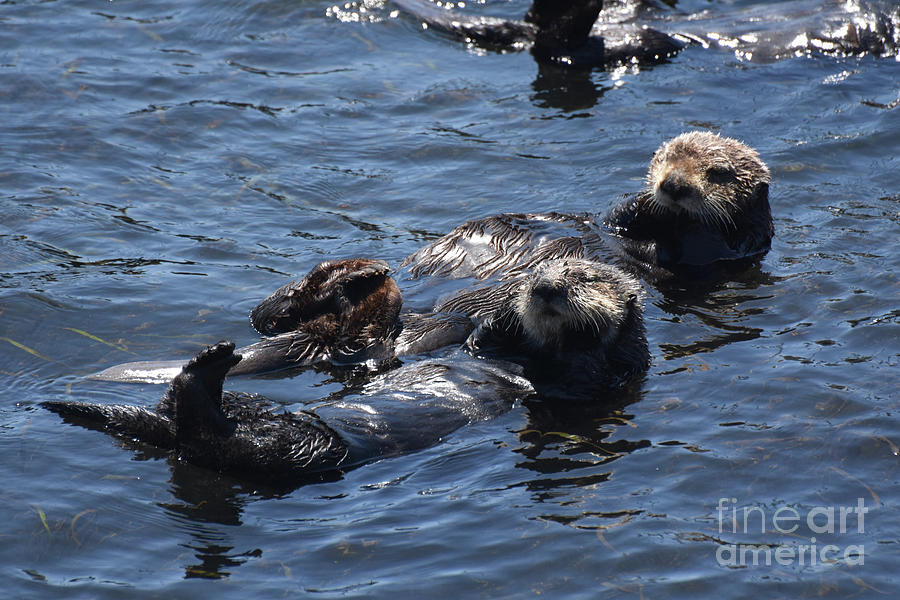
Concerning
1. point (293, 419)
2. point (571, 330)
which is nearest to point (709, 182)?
point (571, 330)

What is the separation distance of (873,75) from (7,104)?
6950 mm

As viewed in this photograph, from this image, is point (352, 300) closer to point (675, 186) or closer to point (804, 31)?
point (675, 186)

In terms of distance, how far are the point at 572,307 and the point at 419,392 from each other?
2.72 ft

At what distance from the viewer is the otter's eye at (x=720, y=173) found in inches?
246

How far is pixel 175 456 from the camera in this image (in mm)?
4242

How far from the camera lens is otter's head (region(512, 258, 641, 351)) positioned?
4.84m

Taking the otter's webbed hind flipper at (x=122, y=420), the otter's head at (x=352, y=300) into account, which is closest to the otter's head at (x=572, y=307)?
the otter's head at (x=352, y=300)

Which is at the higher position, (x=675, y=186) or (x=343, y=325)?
(x=675, y=186)

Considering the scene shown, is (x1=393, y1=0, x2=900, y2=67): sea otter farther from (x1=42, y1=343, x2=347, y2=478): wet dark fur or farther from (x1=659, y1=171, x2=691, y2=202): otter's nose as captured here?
(x1=42, y1=343, x2=347, y2=478): wet dark fur

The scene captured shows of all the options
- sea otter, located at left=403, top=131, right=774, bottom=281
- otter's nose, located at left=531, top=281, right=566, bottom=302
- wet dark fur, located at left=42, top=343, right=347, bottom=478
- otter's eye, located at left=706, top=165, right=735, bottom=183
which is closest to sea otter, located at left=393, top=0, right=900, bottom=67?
sea otter, located at left=403, top=131, right=774, bottom=281

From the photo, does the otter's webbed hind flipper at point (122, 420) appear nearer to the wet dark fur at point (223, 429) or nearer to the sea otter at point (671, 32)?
the wet dark fur at point (223, 429)

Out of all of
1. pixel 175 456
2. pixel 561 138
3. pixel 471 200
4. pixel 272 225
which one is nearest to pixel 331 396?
pixel 175 456

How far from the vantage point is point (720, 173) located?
6254 millimetres

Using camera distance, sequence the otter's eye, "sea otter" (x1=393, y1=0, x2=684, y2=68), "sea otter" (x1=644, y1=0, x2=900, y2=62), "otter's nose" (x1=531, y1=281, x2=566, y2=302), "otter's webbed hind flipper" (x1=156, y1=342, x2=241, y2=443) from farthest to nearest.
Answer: "sea otter" (x1=644, y1=0, x2=900, y2=62)
"sea otter" (x1=393, y1=0, x2=684, y2=68)
the otter's eye
"otter's nose" (x1=531, y1=281, x2=566, y2=302)
"otter's webbed hind flipper" (x1=156, y1=342, x2=241, y2=443)
